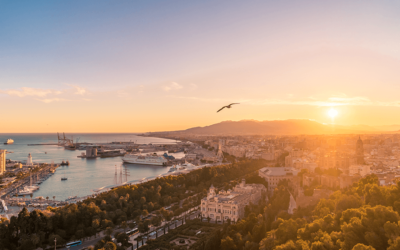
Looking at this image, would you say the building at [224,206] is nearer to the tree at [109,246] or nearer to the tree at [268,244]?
the tree at [268,244]

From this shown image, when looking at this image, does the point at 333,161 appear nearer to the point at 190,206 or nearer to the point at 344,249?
the point at 190,206

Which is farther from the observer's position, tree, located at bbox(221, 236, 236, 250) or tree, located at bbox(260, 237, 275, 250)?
tree, located at bbox(221, 236, 236, 250)

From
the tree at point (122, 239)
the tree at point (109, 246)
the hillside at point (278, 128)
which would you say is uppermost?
the hillside at point (278, 128)

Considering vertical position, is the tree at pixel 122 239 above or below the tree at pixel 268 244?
below

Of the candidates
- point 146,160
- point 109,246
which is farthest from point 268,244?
point 146,160

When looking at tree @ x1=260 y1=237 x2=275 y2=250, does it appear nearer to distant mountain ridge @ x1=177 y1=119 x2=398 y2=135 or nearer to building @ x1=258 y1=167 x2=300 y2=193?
building @ x1=258 y1=167 x2=300 y2=193

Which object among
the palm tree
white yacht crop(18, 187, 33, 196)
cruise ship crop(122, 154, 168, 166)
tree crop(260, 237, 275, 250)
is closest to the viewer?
tree crop(260, 237, 275, 250)

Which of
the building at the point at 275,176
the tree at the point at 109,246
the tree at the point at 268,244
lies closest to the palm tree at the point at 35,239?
the tree at the point at 109,246

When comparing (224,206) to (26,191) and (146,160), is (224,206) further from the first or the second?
(146,160)

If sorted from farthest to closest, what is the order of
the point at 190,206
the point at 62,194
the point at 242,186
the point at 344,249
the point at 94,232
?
the point at 62,194 < the point at 242,186 < the point at 190,206 < the point at 94,232 < the point at 344,249

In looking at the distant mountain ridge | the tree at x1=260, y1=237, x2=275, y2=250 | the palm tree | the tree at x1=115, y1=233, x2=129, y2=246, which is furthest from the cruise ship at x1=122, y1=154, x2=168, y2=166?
the distant mountain ridge

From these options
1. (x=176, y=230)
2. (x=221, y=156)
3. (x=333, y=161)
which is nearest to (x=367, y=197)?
(x=176, y=230)
